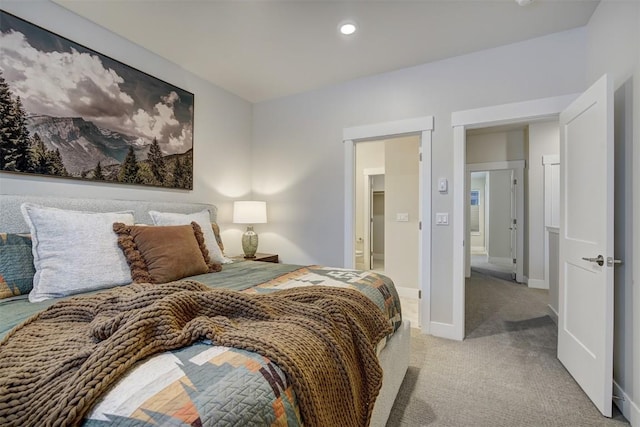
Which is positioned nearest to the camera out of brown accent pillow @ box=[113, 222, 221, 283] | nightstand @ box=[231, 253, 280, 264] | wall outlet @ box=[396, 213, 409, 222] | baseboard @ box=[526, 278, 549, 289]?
brown accent pillow @ box=[113, 222, 221, 283]

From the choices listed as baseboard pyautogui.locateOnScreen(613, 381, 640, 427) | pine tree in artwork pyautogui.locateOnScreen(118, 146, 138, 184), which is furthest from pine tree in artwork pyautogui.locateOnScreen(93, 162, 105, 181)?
baseboard pyautogui.locateOnScreen(613, 381, 640, 427)

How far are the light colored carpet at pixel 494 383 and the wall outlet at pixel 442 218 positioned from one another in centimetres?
109

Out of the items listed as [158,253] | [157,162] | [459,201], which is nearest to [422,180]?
[459,201]

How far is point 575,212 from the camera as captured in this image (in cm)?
204

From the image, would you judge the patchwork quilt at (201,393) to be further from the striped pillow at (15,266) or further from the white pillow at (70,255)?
the striped pillow at (15,266)

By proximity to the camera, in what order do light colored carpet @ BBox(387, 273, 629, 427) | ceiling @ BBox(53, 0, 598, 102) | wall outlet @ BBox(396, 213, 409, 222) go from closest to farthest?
light colored carpet @ BBox(387, 273, 629, 427)
ceiling @ BBox(53, 0, 598, 102)
wall outlet @ BBox(396, 213, 409, 222)

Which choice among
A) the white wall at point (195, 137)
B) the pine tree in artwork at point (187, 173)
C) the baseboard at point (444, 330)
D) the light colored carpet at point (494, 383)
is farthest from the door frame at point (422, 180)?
the pine tree in artwork at point (187, 173)

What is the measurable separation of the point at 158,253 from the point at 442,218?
7.87 ft

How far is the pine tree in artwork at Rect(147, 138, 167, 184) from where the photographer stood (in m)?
2.62

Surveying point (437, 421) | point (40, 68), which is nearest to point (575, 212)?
point (437, 421)

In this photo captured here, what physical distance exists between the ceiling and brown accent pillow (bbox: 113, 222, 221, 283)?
1623 millimetres

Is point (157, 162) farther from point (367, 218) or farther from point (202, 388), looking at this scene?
point (367, 218)

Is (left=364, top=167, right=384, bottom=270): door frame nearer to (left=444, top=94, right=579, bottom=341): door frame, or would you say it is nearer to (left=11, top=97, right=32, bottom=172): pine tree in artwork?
(left=444, top=94, right=579, bottom=341): door frame

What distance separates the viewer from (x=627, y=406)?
5.31 feet
